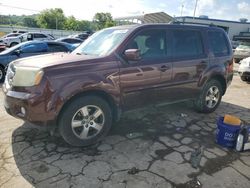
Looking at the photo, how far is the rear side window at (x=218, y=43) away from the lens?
5.23 m

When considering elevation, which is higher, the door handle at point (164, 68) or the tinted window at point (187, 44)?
the tinted window at point (187, 44)

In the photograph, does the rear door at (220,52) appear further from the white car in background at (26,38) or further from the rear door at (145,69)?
the white car in background at (26,38)

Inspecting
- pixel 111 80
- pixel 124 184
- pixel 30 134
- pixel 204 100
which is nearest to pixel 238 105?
pixel 204 100

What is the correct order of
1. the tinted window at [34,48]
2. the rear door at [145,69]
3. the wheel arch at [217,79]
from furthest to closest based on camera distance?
the tinted window at [34,48], the wheel arch at [217,79], the rear door at [145,69]

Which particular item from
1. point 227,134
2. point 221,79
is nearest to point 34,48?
point 221,79

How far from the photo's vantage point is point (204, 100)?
535 cm

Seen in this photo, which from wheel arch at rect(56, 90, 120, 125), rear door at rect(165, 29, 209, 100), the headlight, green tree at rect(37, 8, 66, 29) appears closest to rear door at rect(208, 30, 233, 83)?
rear door at rect(165, 29, 209, 100)

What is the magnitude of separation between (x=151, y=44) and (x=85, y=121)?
5.88 ft

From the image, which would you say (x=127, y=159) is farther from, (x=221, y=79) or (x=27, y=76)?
(x=221, y=79)

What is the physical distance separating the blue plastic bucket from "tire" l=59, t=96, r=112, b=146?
181 centimetres

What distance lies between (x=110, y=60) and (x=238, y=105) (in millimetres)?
4348

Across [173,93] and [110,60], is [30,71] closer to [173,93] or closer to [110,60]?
[110,60]

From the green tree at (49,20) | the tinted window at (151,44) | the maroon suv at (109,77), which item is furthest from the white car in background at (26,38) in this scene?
the green tree at (49,20)

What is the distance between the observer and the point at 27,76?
334 cm
